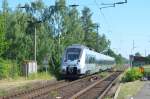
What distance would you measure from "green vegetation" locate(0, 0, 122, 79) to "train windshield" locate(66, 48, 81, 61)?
523 centimetres

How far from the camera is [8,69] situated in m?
44.9

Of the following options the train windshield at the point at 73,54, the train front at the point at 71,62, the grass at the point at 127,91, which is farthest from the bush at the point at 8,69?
the grass at the point at 127,91

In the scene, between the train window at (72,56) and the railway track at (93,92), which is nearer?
the railway track at (93,92)

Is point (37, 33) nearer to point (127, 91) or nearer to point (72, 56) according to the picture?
point (72, 56)

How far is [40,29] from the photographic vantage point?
67.9m

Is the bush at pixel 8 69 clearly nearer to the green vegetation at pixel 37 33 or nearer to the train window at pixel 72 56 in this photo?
the green vegetation at pixel 37 33

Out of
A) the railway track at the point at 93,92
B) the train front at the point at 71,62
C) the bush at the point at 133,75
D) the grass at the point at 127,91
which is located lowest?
the railway track at the point at 93,92

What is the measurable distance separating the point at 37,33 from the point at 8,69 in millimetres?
23362

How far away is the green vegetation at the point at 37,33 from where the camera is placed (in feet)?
160

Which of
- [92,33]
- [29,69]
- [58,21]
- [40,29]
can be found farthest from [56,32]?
[92,33]

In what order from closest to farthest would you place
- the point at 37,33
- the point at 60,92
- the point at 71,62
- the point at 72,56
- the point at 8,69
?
the point at 60,92
the point at 8,69
the point at 71,62
the point at 72,56
the point at 37,33

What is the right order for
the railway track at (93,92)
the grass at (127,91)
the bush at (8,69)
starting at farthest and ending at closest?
the bush at (8,69)
the railway track at (93,92)
the grass at (127,91)

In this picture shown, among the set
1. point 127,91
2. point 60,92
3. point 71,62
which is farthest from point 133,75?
point 127,91

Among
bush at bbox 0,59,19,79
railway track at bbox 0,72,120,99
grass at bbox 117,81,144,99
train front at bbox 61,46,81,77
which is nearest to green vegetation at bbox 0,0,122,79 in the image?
bush at bbox 0,59,19,79
